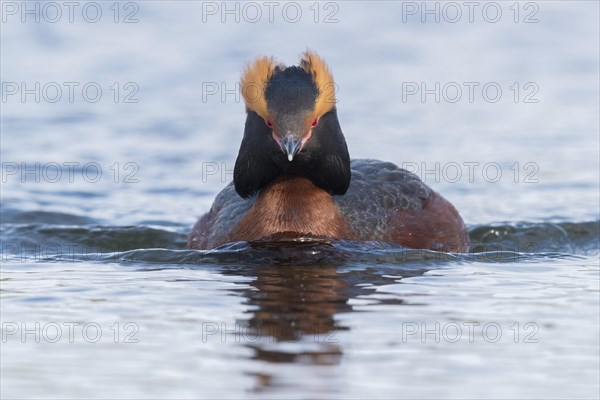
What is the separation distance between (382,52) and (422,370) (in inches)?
693

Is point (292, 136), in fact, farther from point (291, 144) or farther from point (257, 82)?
point (257, 82)

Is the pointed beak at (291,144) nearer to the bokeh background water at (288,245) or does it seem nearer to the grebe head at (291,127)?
the grebe head at (291,127)

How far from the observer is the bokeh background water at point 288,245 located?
10.4m

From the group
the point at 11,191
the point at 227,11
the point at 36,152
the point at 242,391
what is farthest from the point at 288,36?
the point at 242,391

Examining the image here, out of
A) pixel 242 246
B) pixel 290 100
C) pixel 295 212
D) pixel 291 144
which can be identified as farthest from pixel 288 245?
pixel 290 100

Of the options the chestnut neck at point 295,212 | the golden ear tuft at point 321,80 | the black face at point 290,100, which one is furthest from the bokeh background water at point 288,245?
the golden ear tuft at point 321,80

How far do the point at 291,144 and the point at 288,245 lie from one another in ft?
4.44

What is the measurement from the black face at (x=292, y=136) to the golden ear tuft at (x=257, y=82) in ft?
0.34

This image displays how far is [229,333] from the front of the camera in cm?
1133

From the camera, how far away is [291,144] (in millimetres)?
13953

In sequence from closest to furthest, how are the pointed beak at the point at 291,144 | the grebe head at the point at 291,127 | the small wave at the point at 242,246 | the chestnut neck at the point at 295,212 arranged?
the pointed beak at the point at 291,144
the grebe head at the point at 291,127
the small wave at the point at 242,246
the chestnut neck at the point at 295,212

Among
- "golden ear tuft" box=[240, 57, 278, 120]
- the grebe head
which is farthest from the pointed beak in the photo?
"golden ear tuft" box=[240, 57, 278, 120]

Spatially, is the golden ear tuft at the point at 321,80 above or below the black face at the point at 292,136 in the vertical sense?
above

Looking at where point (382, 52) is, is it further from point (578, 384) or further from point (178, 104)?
point (578, 384)
